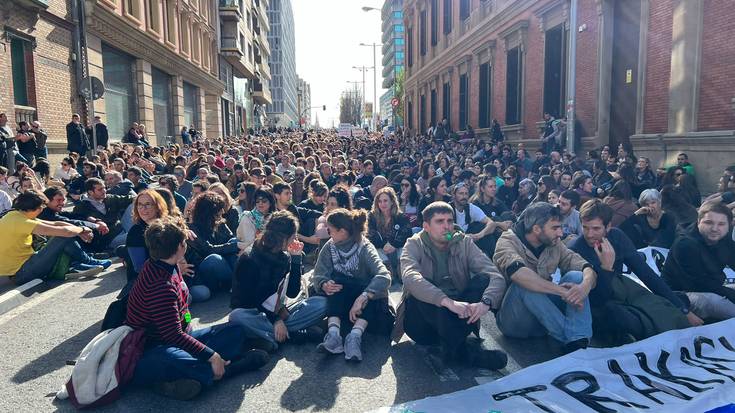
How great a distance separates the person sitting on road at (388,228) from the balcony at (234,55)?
41127mm

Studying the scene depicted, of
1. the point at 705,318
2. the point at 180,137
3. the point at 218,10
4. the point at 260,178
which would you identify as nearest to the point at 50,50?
the point at 260,178

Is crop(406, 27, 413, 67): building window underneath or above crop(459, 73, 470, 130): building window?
above

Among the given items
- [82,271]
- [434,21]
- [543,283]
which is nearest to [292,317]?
[543,283]

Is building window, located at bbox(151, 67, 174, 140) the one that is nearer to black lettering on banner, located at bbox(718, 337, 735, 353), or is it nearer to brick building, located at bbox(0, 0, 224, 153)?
brick building, located at bbox(0, 0, 224, 153)

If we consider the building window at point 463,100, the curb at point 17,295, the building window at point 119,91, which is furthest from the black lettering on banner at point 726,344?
the building window at point 463,100

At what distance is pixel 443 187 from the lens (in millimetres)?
9047

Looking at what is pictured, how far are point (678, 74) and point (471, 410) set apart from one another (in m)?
12.9

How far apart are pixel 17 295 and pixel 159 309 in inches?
146

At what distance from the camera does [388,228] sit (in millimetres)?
7871

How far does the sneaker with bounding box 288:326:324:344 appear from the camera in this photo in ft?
17.5

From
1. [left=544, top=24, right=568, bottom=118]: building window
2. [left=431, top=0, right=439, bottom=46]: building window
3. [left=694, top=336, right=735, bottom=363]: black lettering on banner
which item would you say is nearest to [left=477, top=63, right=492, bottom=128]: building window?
[left=544, top=24, right=568, bottom=118]: building window

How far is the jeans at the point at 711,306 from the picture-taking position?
17.2ft

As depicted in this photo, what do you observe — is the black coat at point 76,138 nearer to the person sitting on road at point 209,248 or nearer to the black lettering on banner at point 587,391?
the person sitting on road at point 209,248

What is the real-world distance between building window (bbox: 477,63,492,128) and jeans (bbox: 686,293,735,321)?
23735 millimetres
